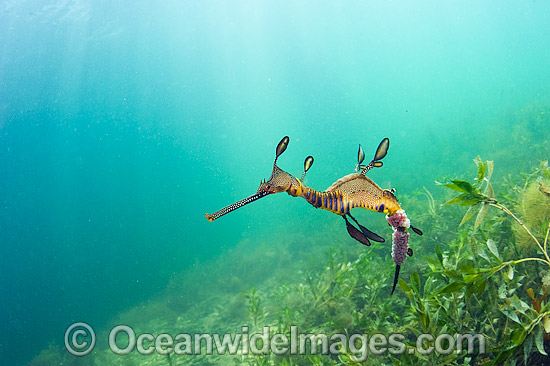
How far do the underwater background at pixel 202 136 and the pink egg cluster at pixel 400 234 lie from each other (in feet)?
12.2

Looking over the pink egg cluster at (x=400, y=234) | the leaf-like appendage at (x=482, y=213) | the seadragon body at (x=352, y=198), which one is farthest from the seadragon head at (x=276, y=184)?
the leaf-like appendage at (x=482, y=213)

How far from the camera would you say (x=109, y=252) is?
3281 cm

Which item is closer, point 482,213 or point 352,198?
point 352,198

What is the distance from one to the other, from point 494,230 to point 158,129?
5680 cm

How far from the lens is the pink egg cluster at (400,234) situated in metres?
1.27

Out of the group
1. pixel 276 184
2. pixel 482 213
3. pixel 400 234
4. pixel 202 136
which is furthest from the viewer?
pixel 202 136

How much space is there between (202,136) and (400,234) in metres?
69.8

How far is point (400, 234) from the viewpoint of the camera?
1.28 m

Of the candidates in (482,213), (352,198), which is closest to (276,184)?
(352,198)

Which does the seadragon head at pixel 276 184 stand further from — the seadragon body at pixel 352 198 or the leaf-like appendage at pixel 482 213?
the leaf-like appendage at pixel 482 213

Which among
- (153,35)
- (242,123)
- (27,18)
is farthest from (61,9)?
(242,123)

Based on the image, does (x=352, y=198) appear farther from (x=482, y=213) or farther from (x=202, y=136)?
(x=202, y=136)

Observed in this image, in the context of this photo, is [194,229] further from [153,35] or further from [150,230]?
[153,35]

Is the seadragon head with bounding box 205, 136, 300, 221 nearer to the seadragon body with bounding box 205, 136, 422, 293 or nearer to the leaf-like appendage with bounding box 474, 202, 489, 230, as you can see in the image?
the seadragon body with bounding box 205, 136, 422, 293
